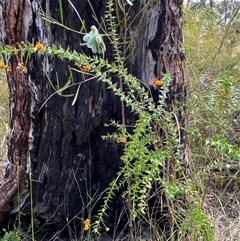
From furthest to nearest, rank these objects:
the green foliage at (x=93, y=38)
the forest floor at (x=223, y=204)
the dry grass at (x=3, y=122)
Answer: the dry grass at (x=3, y=122), the forest floor at (x=223, y=204), the green foliage at (x=93, y=38)

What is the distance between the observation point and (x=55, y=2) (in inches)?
39.8

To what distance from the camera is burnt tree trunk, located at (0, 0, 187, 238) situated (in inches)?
41.2

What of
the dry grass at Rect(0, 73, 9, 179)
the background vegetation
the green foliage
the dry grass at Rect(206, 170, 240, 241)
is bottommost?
the dry grass at Rect(0, 73, 9, 179)

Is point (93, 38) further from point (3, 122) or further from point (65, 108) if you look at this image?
point (3, 122)

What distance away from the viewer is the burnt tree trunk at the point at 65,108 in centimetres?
105

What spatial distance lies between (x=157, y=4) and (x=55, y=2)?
26 cm

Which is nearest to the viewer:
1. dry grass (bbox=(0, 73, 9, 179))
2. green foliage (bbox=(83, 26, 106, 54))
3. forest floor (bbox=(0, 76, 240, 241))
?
green foliage (bbox=(83, 26, 106, 54))

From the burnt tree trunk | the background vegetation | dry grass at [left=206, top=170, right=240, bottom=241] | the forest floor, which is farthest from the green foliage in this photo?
dry grass at [left=206, top=170, right=240, bottom=241]

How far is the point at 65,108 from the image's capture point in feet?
3.60

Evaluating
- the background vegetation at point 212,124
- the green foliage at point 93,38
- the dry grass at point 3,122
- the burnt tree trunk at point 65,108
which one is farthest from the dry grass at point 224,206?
the dry grass at point 3,122

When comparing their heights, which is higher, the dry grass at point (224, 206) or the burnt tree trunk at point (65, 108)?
the burnt tree trunk at point (65, 108)

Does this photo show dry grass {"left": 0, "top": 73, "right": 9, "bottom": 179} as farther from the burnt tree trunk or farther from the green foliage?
the green foliage

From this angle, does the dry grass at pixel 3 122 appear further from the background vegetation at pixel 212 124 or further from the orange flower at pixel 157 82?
the orange flower at pixel 157 82

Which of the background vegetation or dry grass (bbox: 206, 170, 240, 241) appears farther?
dry grass (bbox: 206, 170, 240, 241)
